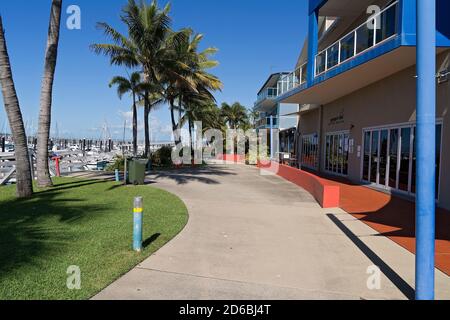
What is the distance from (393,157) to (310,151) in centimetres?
1192

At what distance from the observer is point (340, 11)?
1670cm

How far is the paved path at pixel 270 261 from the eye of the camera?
4.40 m

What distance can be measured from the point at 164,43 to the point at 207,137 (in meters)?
31.4

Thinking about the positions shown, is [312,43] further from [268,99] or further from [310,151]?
[268,99]

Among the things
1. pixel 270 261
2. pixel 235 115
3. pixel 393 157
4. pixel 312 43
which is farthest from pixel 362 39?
pixel 235 115

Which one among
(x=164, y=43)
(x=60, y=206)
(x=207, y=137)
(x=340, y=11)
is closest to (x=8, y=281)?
(x=60, y=206)

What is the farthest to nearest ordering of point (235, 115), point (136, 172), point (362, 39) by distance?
point (235, 115) → point (136, 172) → point (362, 39)

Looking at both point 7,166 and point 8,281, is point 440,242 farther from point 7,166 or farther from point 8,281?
point 7,166

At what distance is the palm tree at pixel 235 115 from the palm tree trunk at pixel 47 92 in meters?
53.1

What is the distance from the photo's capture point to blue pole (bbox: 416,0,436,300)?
3945 millimetres

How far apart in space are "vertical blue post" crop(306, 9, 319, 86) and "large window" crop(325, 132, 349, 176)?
3445 mm

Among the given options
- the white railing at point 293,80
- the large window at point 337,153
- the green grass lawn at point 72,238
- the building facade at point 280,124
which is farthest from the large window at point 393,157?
the building facade at point 280,124

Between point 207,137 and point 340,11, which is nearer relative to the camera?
point 340,11

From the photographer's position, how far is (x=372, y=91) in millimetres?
14383
